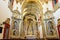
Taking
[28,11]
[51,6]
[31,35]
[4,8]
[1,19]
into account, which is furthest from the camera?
[28,11]

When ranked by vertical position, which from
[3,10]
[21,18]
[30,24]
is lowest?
[30,24]

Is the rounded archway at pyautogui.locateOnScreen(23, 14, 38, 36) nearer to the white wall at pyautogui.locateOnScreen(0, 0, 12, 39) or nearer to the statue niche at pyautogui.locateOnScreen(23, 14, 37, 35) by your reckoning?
the statue niche at pyautogui.locateOnScreen(23, 14, 37, 35)

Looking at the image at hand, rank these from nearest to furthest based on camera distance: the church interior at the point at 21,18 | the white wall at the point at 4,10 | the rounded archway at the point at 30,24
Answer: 1. the white wall at the point at 4,10
2. the church interior at the point at 21,18
3. the rounded archway at the point at 30,24

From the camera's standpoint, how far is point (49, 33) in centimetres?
891

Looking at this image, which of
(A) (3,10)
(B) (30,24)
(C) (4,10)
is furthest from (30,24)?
(A) (3,10)

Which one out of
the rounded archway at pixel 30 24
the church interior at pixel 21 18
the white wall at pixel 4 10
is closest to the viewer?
the white wall at pixel 4 10

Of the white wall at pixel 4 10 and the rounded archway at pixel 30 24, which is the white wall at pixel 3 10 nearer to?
the white wall at pixel 4 10

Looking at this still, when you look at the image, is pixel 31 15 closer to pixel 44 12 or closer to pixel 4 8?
pixel 44 12

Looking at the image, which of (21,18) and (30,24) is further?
(30,24)

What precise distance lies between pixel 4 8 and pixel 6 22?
1154 millimetres

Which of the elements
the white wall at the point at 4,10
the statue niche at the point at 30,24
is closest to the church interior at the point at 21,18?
the white wall at the point at 4,10

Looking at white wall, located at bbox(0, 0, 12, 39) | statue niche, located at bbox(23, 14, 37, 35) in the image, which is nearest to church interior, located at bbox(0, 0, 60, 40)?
white wall, located at bbox(0, 0, 12, 39)

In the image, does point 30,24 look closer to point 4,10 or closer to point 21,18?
point 21,18

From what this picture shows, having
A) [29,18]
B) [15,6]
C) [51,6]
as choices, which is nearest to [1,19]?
[15,6]
